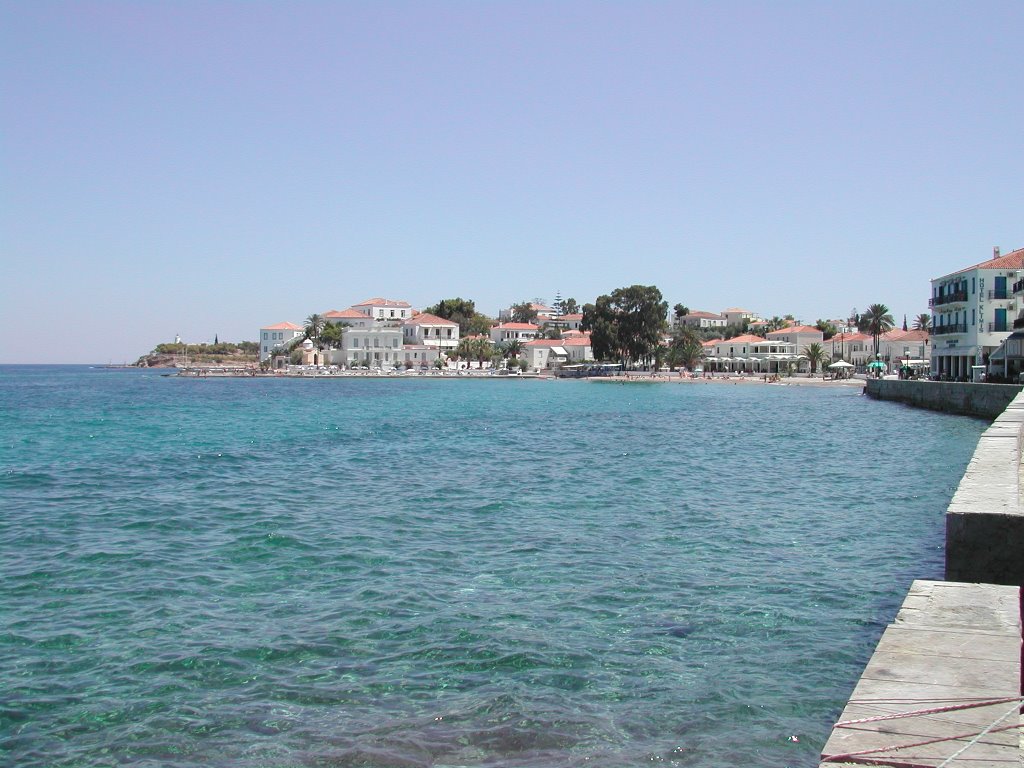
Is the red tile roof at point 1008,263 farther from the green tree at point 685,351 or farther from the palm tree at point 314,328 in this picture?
the palm tree at point 314,328

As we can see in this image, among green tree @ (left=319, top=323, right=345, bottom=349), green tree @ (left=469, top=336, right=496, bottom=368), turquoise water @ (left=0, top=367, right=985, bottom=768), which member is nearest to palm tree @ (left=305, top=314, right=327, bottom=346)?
green tree @ (left=319, top=323, right=345, bottom=349)

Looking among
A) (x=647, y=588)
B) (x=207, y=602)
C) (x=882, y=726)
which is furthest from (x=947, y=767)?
(x=207, y=602)

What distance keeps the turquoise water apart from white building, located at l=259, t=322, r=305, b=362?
136 metres

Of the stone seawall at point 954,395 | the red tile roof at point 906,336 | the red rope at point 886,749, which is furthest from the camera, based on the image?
the red tile roof at point 906,336

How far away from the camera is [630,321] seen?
395 feet

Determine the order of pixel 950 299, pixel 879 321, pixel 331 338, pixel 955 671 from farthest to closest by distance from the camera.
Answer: pixel 331 338 < pixel 879 321 < pixel 950 299 < pixel 955 671

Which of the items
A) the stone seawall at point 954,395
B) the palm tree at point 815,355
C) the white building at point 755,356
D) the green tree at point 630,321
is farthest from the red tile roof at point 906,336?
the stone seawall at point 954,395

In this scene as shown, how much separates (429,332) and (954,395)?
Answer: 107 meters

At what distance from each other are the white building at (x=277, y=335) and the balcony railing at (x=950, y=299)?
113m

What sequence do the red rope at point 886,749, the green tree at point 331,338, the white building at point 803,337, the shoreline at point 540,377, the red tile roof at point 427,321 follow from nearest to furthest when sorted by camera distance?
the red rope at point 886,749 < the shoreline at point 540,377 < the white building at point 803,337 < the green tree at point 331,338 < the red tile roof at point 427,321

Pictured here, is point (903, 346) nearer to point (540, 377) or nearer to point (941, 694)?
point (540, 377)

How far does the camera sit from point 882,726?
4641 mm

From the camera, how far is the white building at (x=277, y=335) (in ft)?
520

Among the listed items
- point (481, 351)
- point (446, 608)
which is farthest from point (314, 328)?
point (446, 608)
